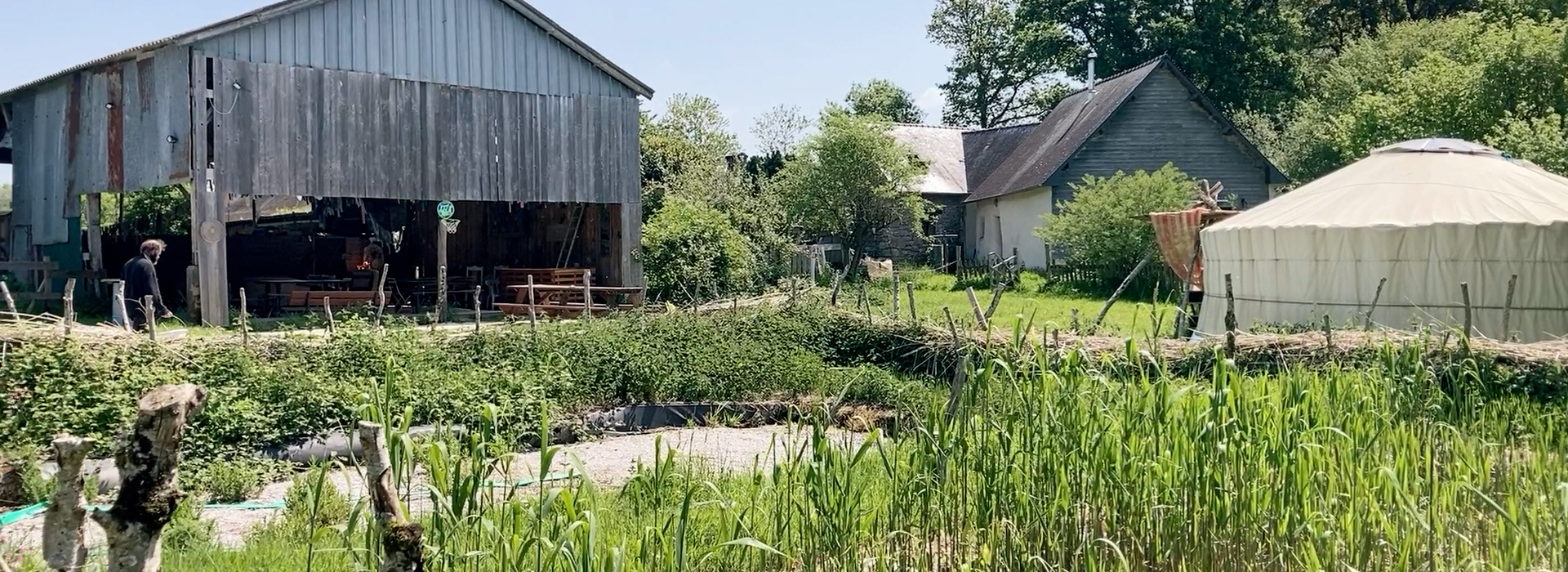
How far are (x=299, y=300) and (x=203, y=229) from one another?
91.5 inches

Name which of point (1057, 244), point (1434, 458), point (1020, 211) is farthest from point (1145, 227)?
point (1434, 458)

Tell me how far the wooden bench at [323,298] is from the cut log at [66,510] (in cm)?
1405

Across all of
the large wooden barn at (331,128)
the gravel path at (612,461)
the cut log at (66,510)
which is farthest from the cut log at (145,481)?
the large wooden barn at (331,128)

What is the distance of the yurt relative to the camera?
1169cm

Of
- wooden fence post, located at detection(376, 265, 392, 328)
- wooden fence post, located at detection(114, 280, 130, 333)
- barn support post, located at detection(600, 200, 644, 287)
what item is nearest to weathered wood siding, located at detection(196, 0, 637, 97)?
barn support post, located at detection(600, 200, 644, 287)

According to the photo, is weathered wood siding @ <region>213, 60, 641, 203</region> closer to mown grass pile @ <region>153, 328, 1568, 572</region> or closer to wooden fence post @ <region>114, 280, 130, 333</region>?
wooden fence post @ <region>114, 280, 130, 333</region>

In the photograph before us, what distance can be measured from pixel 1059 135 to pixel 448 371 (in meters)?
21.0

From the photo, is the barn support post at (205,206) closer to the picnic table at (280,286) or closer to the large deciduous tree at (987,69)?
the picnic table at (280,286)

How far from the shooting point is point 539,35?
18219 mm

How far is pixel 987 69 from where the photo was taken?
149 ft

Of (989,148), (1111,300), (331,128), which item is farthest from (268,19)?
(989,148)

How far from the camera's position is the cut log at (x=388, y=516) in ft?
9.80

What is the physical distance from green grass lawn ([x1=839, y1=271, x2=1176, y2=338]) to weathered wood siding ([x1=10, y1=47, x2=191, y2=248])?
9088mm

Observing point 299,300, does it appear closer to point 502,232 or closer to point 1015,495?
point 502,232
